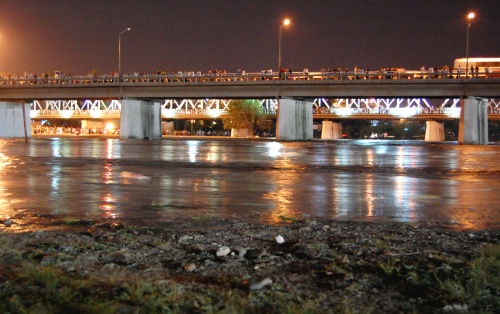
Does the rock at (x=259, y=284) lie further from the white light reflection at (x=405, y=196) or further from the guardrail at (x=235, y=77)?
the guardrail at (x=235, y=77)

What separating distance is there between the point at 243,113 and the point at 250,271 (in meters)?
124

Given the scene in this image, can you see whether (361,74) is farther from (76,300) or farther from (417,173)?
(76,300)

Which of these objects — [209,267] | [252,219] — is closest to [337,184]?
[252,219]

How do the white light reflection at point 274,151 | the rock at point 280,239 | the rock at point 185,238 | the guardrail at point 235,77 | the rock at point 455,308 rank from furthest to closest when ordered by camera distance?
1. the guardrail at point 235,77
2. the white light reflection at point 274,151
3. the rock at point 185,238
4. the rock at point 280,239
5. the rock at point 455,308

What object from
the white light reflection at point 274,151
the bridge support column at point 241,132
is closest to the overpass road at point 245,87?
the white light reflection at point 274,151

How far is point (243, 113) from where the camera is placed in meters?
130

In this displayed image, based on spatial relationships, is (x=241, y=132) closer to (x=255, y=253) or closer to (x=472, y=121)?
(x=472, y=121)

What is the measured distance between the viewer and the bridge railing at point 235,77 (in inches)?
2613

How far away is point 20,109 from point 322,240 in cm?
8463

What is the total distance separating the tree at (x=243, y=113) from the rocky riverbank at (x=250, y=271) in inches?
4734

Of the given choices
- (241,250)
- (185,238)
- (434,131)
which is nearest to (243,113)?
(434,131)

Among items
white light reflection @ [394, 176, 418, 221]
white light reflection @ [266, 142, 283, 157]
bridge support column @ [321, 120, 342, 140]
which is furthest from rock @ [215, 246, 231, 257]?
bridge support column @ [321, 120, 342, 140]

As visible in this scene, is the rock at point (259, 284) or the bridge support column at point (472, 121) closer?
the rock at point (259, 284)

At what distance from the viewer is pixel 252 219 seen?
10617mm
